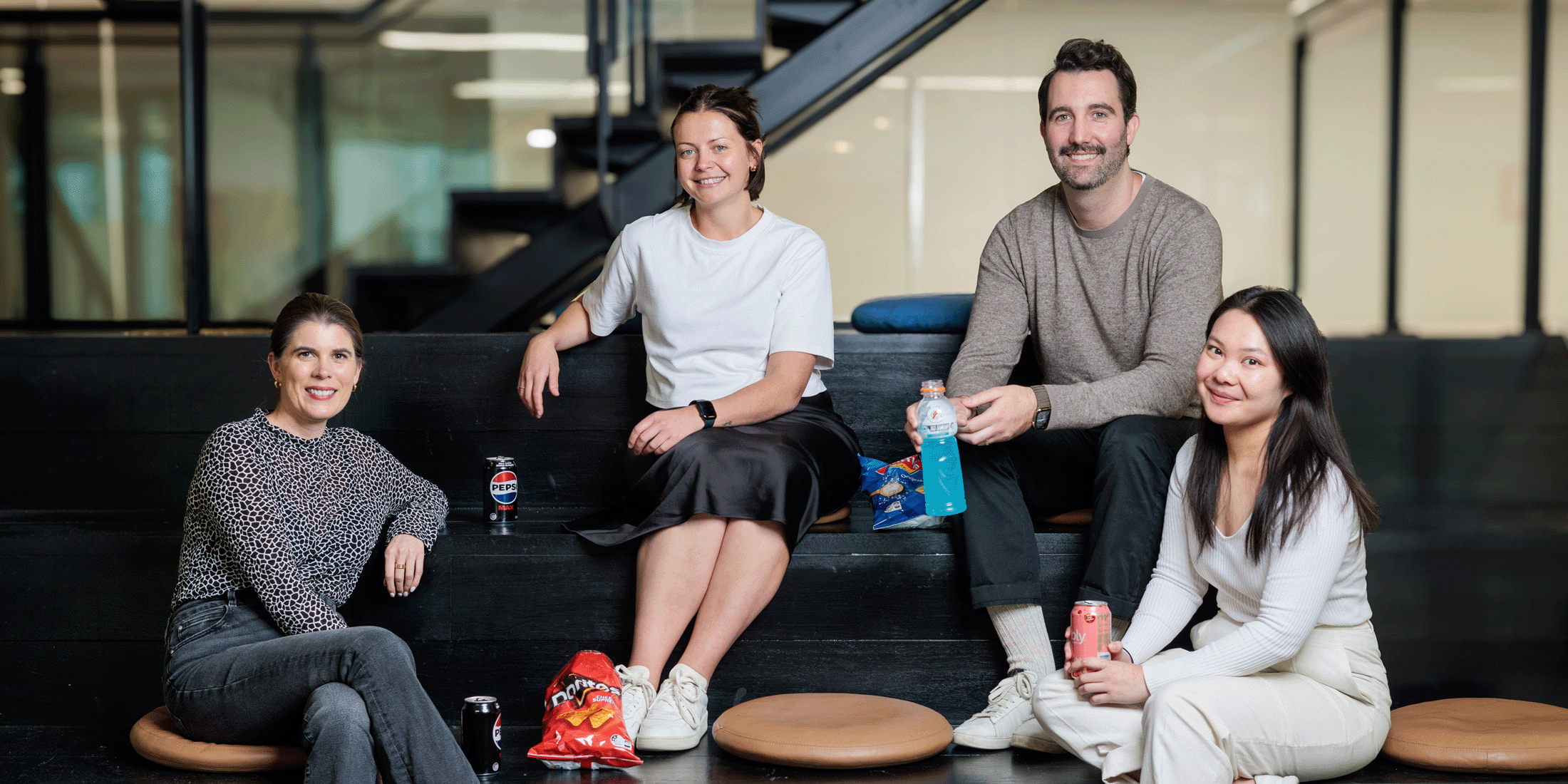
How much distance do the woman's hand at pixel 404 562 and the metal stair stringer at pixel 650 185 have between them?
1.68 m

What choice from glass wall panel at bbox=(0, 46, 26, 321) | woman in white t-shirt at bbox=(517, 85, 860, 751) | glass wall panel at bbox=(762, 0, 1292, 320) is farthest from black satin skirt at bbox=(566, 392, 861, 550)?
glass wall panel at bbox=(0, 46, 26, 321)

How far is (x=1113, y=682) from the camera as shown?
71.2 inches

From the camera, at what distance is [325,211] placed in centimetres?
527

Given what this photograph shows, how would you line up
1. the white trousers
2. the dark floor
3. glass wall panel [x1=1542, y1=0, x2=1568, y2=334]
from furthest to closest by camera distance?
glass wall panel [x1=1542, y1=0, x2=1568, y2=334] → the dark floor → the white trousers

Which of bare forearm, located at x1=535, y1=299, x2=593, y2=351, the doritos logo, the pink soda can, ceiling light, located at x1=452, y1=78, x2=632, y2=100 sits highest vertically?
ceiling light, located at x1=452, y1=78, x2=632, y2=100

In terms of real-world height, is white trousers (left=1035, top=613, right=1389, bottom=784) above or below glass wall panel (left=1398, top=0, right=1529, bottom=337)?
below

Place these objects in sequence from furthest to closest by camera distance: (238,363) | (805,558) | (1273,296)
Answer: (238,363) → (805,558) → (1273,296)

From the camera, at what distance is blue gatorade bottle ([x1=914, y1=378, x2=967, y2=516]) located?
2088mm

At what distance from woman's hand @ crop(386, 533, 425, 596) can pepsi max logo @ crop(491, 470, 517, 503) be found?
0.32 meters

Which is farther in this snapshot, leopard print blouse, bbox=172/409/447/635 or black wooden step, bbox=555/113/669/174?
black wooden step, bbox=555/113/669/174

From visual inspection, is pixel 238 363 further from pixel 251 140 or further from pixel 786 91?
pixel 251 140

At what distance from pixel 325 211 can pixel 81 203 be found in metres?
1.01

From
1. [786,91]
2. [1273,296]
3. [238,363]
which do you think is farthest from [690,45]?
[1273,296]

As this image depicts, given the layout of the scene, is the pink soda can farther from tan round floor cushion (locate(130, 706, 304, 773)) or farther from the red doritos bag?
tan round floor cushion (locate(130, 706, 304, 773))
